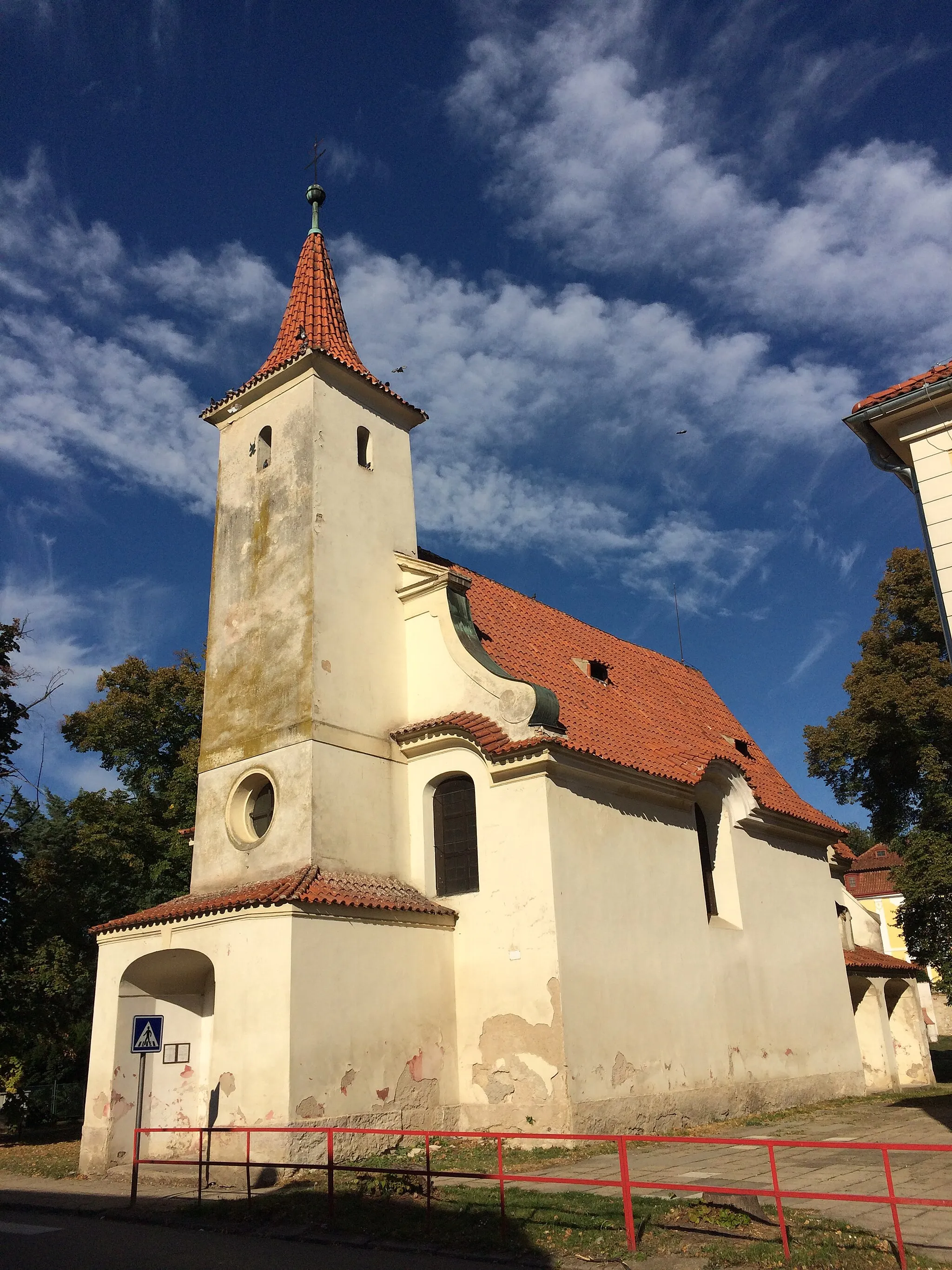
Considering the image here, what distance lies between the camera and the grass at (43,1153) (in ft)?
49.5

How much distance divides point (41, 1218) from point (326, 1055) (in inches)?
142

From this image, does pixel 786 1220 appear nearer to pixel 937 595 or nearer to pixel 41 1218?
pixel 937 595

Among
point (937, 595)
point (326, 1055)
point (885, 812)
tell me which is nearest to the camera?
point (937, 595)

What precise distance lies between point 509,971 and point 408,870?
2.59m

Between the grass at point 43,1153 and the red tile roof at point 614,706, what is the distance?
8479 mm

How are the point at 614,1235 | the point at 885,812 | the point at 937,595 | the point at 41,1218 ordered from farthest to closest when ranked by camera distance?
the point at 885,812, the point at 41,1218, the point at 937,595, the point at 614,1235

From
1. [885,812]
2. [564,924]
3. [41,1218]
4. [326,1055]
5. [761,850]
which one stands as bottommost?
[41,1218]

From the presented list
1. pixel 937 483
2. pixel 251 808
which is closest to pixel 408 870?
pixel 251 808

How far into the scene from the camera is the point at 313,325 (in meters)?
20.6

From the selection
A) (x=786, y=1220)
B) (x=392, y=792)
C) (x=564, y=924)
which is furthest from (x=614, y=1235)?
(x=392, y=792)


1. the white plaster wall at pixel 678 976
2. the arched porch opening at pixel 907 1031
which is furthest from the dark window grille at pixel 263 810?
the arched porch opening at pixel 907 1031

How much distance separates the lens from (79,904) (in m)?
26.2

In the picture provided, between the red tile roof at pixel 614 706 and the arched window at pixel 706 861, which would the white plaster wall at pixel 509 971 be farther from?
the arched window at pixel 706 861

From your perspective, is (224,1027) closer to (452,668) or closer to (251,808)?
(251,808)
